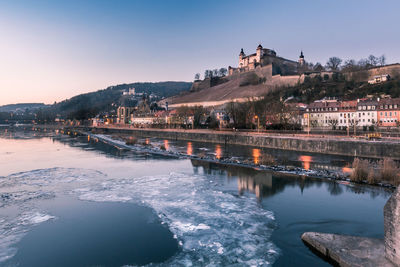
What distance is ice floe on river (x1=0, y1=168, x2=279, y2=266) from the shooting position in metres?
8.92

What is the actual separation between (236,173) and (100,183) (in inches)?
383

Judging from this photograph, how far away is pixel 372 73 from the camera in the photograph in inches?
3319

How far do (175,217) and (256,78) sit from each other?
107 metres

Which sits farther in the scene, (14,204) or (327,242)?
(14,204)

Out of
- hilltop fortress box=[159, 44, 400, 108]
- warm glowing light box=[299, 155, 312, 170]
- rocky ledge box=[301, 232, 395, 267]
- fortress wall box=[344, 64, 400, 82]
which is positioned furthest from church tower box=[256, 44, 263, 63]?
rocky ledge box=[301, 232, 395, 267]

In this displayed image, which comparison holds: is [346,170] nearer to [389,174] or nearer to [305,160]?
[389,174]

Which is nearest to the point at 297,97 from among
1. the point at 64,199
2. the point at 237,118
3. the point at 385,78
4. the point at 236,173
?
the point at 385,78

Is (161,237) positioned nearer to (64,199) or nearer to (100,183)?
(64,199)

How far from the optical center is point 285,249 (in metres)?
9.24

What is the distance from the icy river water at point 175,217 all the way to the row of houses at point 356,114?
31.3m

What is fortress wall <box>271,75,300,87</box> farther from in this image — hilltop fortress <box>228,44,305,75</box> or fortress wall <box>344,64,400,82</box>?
fortress wall <box>344,64,400,82</box>

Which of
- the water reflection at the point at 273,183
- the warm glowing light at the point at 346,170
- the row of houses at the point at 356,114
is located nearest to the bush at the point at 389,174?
the water reflection at the point at 273,183

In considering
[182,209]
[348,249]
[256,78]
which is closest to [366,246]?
[348,249]

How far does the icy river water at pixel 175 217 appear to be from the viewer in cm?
885
